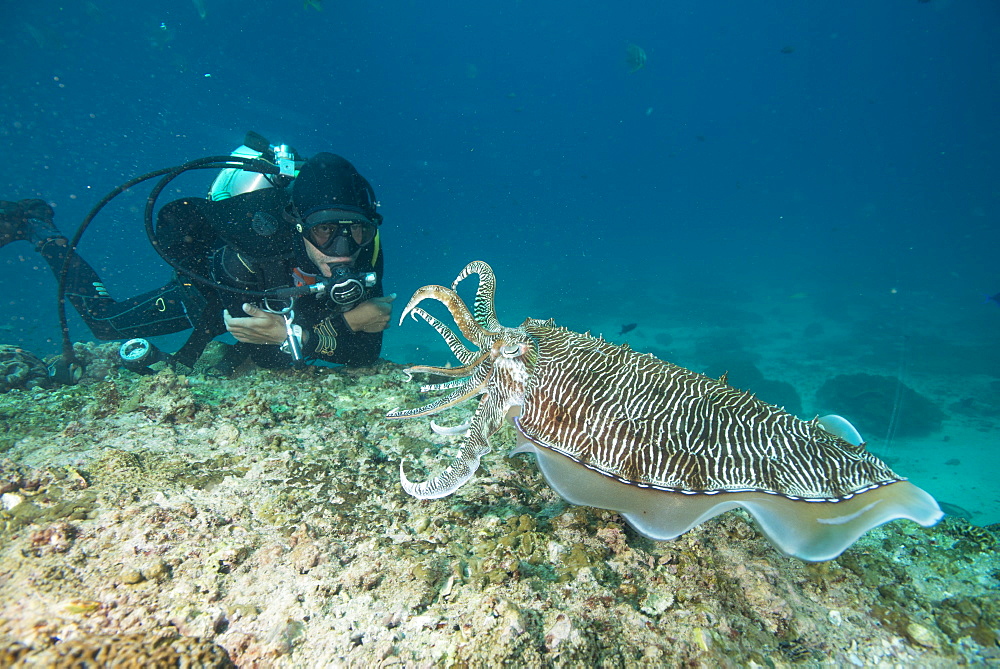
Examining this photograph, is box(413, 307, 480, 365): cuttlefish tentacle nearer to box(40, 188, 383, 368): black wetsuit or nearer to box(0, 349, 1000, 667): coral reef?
box(0, 349, 1000, 667): coral reef

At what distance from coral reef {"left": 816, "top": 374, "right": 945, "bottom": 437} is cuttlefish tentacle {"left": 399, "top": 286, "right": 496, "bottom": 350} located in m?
19.7

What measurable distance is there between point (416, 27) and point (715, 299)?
88.1 meters

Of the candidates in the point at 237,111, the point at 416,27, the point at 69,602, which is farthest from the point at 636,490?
the point at 416,27

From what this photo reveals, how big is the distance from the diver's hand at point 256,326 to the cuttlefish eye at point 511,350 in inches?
163

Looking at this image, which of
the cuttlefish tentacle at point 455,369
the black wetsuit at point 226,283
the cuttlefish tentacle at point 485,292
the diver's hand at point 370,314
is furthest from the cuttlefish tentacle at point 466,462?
the diver's hand at point 370,314

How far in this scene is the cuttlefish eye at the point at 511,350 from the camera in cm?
280

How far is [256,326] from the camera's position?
5.46 meters

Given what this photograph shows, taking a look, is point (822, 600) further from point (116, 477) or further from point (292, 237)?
point (292, 237)

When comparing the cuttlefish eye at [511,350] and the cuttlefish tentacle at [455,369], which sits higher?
the cuttlefish eye at [511,350]

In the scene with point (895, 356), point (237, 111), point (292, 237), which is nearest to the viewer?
point (292, 237)

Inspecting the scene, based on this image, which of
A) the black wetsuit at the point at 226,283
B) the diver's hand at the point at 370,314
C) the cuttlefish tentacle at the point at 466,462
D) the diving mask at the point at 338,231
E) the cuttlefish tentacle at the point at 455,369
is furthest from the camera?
the diver's hand at the point at 370,314

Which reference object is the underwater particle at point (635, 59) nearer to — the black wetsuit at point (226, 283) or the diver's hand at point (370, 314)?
Result: the black wetsuit at point (226, 283)

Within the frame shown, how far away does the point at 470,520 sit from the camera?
2.51 meters

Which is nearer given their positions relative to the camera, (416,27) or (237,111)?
(237,111)
